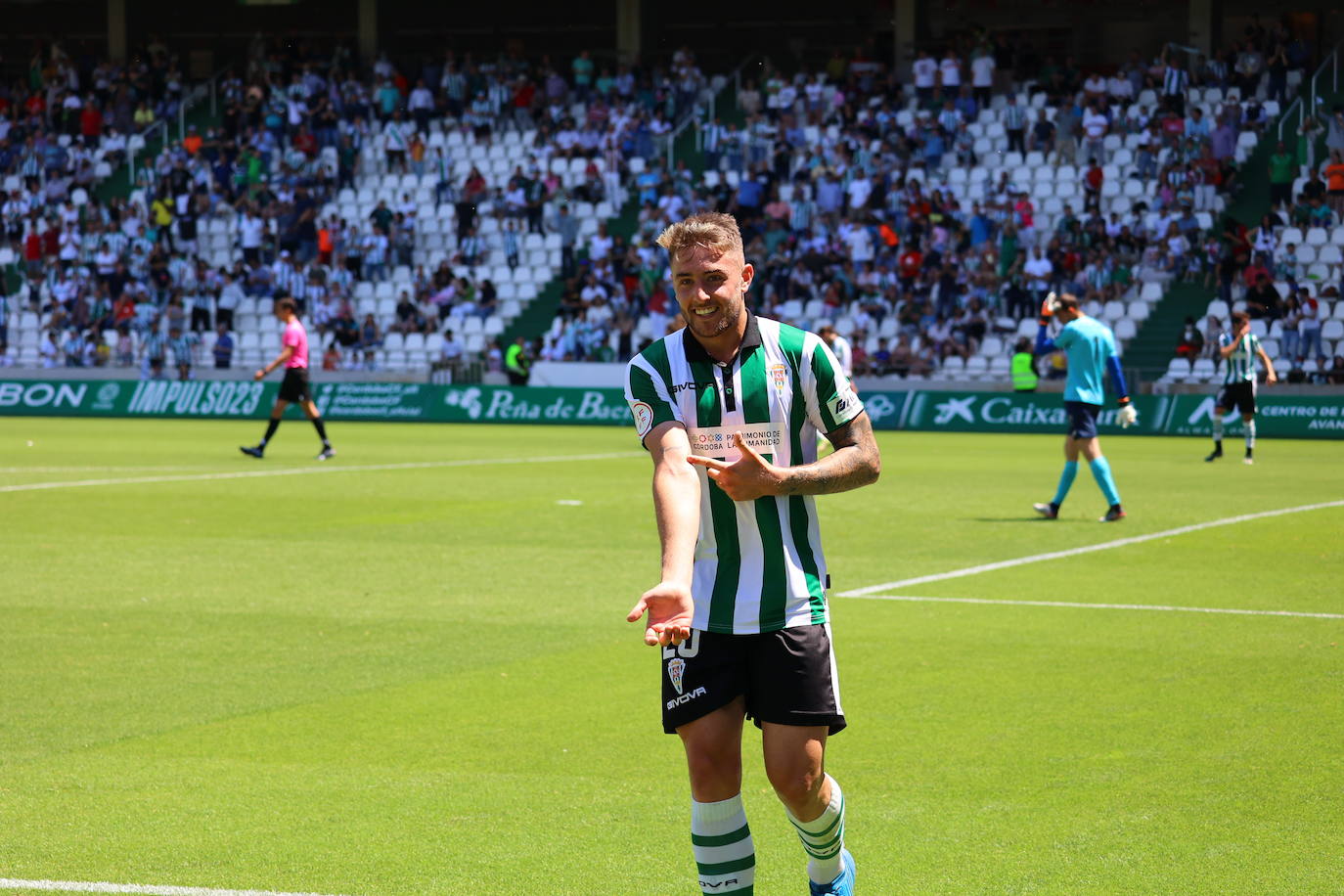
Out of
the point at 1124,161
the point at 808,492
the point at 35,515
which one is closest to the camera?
the point at 808,492

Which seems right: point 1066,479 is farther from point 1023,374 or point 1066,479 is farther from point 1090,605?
point 1023,374

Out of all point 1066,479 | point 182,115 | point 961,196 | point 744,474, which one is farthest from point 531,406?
point 744,474

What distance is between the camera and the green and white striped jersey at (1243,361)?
86.2 feet

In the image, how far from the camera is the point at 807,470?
15.6 ft

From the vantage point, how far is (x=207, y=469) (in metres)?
23.4

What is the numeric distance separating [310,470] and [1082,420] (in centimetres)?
1130

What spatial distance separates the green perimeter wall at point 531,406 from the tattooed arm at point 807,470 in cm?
2954

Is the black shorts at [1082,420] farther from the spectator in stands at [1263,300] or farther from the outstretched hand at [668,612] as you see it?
the spectator in stands at [1263,300]

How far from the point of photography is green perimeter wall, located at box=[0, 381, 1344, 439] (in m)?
33.0

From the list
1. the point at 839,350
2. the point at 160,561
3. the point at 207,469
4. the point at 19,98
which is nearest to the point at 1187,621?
the point at 160,561

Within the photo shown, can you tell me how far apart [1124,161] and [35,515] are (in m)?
27.7

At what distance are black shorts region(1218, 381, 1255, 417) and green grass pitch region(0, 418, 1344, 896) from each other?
378 inches

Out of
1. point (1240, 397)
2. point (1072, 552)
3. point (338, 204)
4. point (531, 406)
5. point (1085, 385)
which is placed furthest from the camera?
point (338, 204)

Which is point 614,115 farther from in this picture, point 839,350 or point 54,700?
point 54,700
